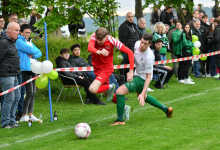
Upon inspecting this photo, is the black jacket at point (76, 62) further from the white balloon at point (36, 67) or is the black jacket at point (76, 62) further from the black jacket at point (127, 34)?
the white balloon at point (36, 67)

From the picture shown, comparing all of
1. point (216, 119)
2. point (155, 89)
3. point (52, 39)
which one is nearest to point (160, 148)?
point (216, 119)

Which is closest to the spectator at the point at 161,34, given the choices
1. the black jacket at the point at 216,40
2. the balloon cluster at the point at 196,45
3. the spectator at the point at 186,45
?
the spectator at the point at 186,45

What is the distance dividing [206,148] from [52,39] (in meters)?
11.0

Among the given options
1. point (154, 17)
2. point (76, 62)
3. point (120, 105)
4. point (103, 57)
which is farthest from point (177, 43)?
point (120, 105)

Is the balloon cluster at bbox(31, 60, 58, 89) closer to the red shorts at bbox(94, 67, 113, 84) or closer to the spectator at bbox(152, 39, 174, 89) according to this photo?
the red shorts at bbox(94, 67, 113, 84)

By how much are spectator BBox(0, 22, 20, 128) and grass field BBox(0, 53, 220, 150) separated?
14.9 inches

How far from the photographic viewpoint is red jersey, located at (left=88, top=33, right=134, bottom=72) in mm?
6952

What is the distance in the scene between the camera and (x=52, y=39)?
49.4 ft

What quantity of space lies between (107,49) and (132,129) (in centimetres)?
175

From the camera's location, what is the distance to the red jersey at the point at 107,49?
6.95 metres

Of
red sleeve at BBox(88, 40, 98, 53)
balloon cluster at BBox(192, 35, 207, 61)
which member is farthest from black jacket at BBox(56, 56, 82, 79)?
balloon cluster at BBox(192, 35, 207, 61)

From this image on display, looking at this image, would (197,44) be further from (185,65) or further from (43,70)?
(43,70)

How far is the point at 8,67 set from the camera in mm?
7262

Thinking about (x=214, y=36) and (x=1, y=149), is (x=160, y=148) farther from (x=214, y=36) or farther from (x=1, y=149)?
(x=214, y=36)
